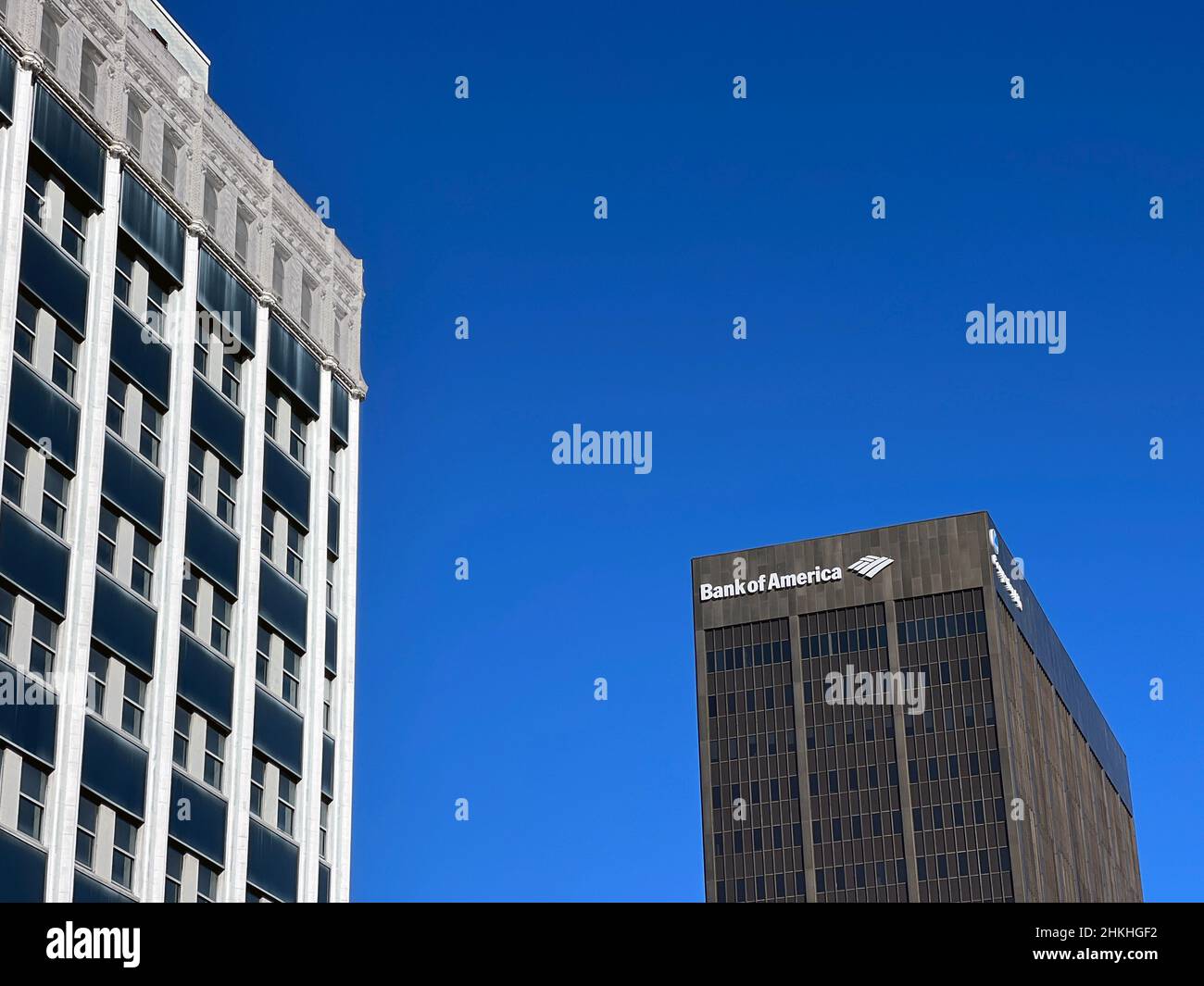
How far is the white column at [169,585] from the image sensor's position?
47.2m

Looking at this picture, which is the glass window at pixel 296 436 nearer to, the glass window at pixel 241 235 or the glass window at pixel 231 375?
the glass window at pixel 231 375

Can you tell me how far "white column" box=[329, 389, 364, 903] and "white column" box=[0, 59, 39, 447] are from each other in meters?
18.5

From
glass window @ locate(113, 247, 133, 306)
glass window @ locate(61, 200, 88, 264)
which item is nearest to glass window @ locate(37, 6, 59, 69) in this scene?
glass window @ locate(61, 200, 88, 264)

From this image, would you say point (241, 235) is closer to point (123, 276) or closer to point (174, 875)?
point (123, 276)

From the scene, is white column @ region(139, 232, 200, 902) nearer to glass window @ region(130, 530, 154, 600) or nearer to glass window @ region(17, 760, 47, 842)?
glass window @ region(130, 530, 154, 600)

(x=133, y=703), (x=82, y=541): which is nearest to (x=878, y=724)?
(x=133, y=703)

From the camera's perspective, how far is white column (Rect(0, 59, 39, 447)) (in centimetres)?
4503

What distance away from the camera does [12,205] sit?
4669cm
